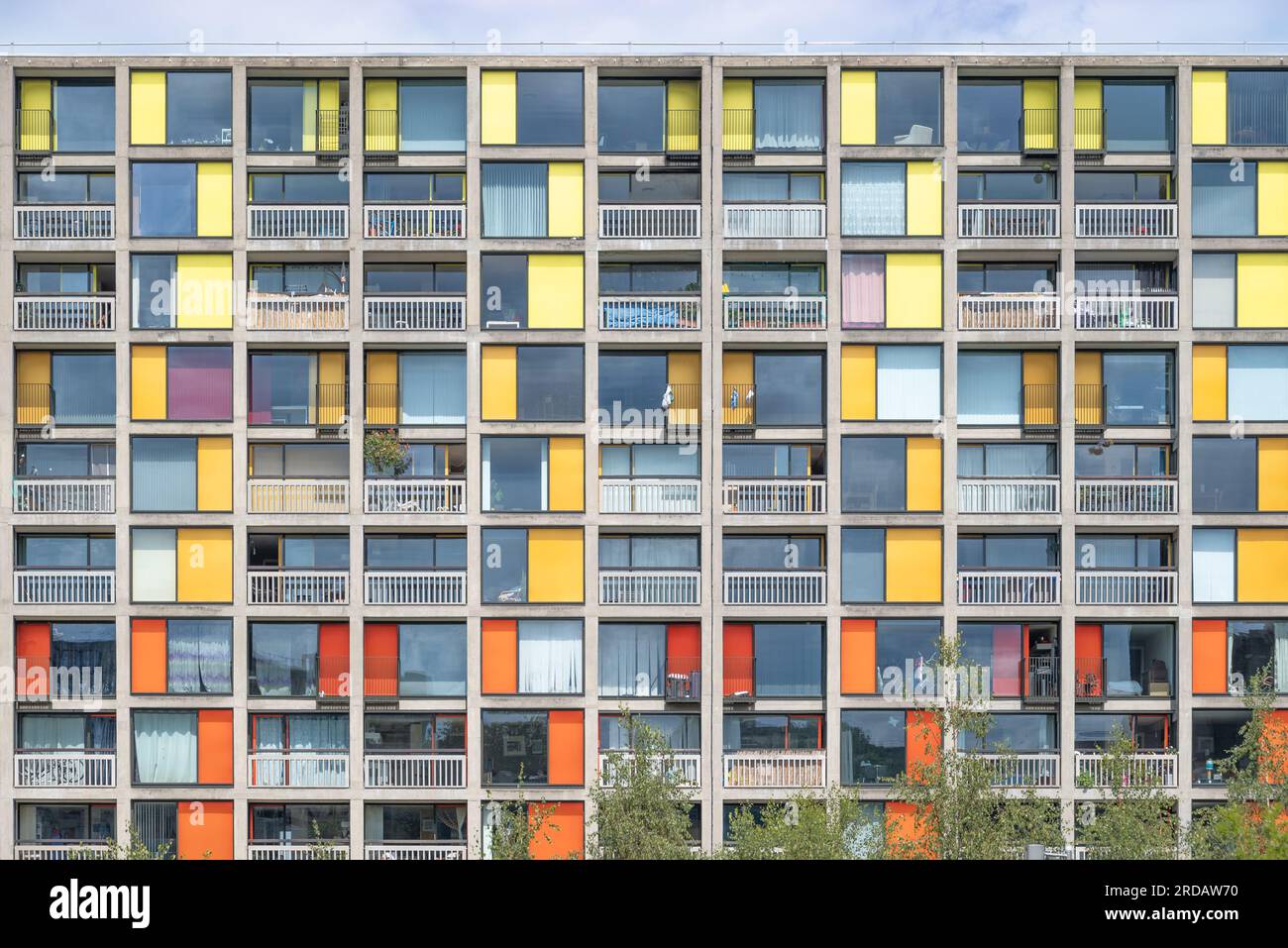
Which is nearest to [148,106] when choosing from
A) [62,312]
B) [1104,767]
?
[62,312]

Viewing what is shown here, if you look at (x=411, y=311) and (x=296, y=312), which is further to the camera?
(x=411, y=311)

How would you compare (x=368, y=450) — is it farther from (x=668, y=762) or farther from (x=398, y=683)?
(x=668, y=762)

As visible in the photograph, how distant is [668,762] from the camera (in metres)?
30.0

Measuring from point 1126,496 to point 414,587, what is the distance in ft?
71.5

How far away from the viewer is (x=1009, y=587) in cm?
3422

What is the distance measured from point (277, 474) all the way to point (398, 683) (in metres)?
7.42

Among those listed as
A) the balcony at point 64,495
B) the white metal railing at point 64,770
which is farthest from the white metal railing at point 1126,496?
the white metal railing at point 64,770

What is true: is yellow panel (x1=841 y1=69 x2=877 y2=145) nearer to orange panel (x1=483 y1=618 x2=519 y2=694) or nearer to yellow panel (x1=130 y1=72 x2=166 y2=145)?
orange panel (x1=483 y1=618 x2=519 y2=694)

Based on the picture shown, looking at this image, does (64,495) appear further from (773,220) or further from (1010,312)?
(1010,312)

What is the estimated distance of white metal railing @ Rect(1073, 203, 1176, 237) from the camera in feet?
113

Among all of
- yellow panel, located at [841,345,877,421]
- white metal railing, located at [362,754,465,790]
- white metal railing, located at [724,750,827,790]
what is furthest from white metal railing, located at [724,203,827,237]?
white metal railing, located at [362,754,465,790]

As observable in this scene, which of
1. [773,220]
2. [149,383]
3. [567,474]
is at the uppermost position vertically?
[773,220]

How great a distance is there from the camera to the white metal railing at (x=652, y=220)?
1352 inches

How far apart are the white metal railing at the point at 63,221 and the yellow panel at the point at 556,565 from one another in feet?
53.2
